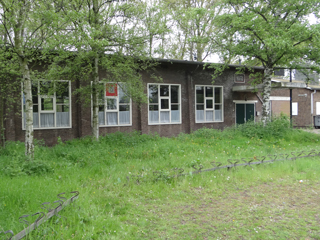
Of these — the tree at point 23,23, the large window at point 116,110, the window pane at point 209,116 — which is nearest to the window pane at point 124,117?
the large window at point 116,110

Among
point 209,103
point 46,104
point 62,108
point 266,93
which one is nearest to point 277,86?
point 266,93

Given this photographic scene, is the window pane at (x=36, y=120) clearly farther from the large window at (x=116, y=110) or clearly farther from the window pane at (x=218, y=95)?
the window pane at (x=218, y=95)

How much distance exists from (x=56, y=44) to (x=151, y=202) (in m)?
5.18

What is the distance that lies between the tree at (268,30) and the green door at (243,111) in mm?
4125

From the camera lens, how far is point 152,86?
16.1 metres

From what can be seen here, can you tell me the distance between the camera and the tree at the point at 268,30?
43.9ft

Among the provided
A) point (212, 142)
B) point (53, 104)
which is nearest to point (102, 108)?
point (53, 104)

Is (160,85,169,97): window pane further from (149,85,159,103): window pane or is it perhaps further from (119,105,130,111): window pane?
(119,105,130,111): window pane

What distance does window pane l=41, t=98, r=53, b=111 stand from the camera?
13039mm

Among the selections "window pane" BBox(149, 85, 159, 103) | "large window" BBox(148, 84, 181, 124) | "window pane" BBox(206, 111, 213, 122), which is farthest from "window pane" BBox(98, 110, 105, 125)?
"window pane" BBox(206, 111, 213, 122)

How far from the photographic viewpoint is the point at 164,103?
16.5m

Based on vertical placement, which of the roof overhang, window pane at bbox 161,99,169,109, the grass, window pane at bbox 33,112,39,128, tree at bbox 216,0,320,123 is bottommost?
the grass

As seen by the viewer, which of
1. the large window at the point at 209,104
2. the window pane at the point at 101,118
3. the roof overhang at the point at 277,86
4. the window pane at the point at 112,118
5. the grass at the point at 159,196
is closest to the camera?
the grass at the point at 159,196

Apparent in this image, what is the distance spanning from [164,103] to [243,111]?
22.7 ft
